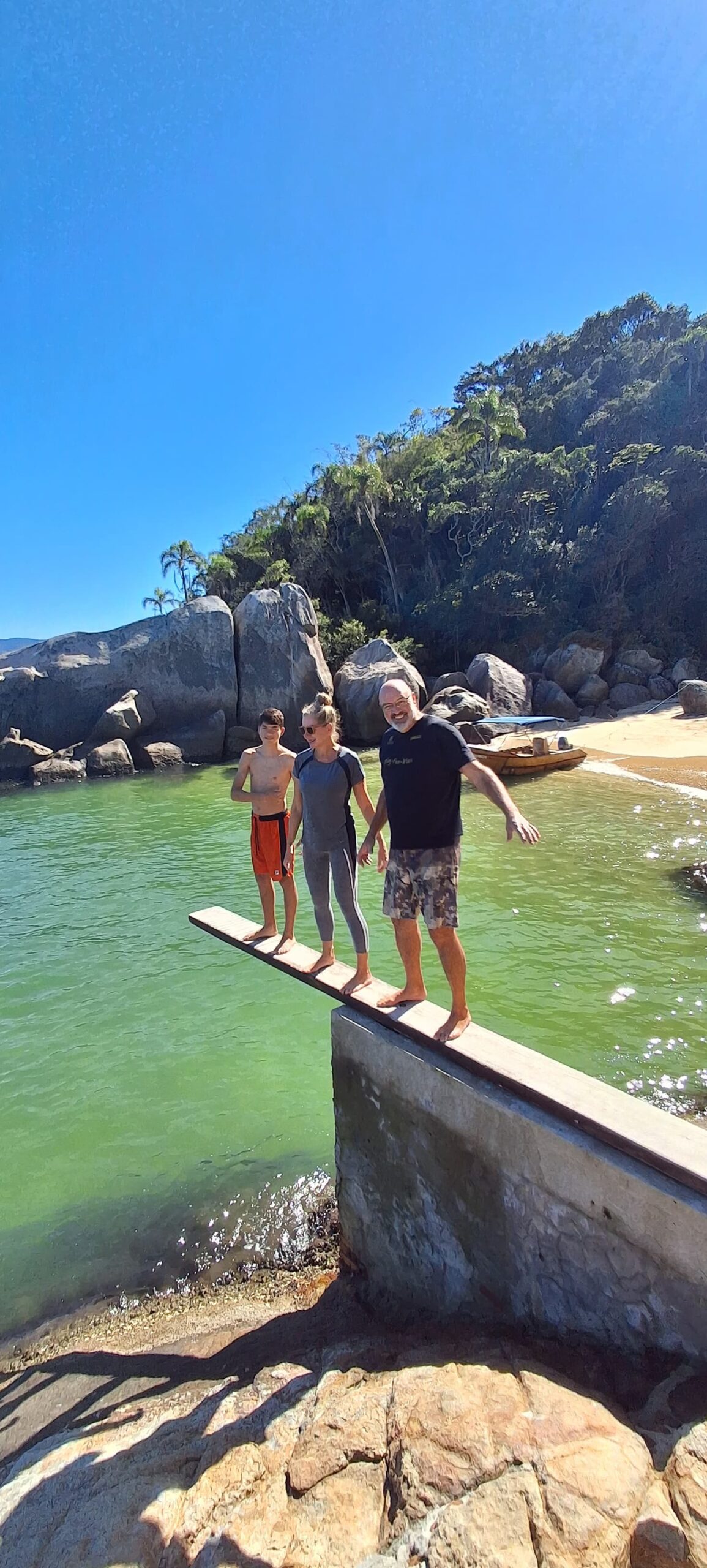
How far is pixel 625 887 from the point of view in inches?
366

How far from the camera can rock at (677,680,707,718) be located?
70.5 feet

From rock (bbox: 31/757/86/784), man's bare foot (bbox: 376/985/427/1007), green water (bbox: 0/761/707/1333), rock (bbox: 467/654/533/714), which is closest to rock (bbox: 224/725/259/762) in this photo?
rock (bbox: 31/757/86/784)

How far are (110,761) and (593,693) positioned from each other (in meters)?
17.7

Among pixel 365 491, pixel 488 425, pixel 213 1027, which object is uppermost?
pixel 488 425

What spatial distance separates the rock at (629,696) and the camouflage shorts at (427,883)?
23.4m

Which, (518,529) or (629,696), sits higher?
(518,529)

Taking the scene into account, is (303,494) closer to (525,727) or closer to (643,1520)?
(525,727)

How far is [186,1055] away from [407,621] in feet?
94.2

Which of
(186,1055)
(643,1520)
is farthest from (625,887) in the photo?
(643,1520)

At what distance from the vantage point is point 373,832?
4.12 metres

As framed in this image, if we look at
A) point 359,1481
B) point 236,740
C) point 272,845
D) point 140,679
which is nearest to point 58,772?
point 140,679

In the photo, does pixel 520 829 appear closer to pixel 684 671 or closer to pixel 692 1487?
pixel 692 1487

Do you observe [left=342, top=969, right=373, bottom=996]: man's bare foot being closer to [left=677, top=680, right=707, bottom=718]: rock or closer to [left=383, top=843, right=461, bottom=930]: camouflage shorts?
[left=383, top=843, right=461, bottom=930]: camouflage shorts

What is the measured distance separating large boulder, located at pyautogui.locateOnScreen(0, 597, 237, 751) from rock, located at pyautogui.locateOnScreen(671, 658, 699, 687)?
1675 cm
